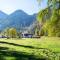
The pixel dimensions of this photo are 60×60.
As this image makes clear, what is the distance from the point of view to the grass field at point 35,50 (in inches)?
182

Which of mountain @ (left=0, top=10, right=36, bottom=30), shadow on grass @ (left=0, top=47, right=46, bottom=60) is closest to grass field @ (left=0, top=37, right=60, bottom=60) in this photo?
shadow on grass @ (left=0, top=47, right=46, bottom=60)

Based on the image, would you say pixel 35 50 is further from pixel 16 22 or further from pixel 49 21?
pixel 16 22

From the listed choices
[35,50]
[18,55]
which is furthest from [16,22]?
[18,55]

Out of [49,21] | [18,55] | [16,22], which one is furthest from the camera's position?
[16,22]

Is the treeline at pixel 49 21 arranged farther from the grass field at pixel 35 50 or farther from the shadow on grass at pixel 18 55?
the shadow on grass at pixel 18 55

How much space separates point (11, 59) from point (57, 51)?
110 centimetres

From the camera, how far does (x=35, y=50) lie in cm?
514

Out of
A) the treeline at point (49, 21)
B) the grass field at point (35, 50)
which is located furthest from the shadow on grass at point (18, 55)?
the treeline at point (49, 21)

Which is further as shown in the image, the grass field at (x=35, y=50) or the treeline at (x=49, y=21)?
the treeline at (x=49, y=21)

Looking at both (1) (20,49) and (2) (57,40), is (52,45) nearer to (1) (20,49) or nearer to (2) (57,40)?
(2) (57,40)

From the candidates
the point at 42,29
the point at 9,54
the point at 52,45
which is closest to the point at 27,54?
the point at 9,54

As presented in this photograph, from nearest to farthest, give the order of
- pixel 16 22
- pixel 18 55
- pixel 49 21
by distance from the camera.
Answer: pixel 18 55 → pixel 49 21 → pixel 16 22

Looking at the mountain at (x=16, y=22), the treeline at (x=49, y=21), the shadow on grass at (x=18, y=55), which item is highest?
the mountain at (x=16, y=22)

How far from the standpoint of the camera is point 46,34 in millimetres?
Result: 5656
